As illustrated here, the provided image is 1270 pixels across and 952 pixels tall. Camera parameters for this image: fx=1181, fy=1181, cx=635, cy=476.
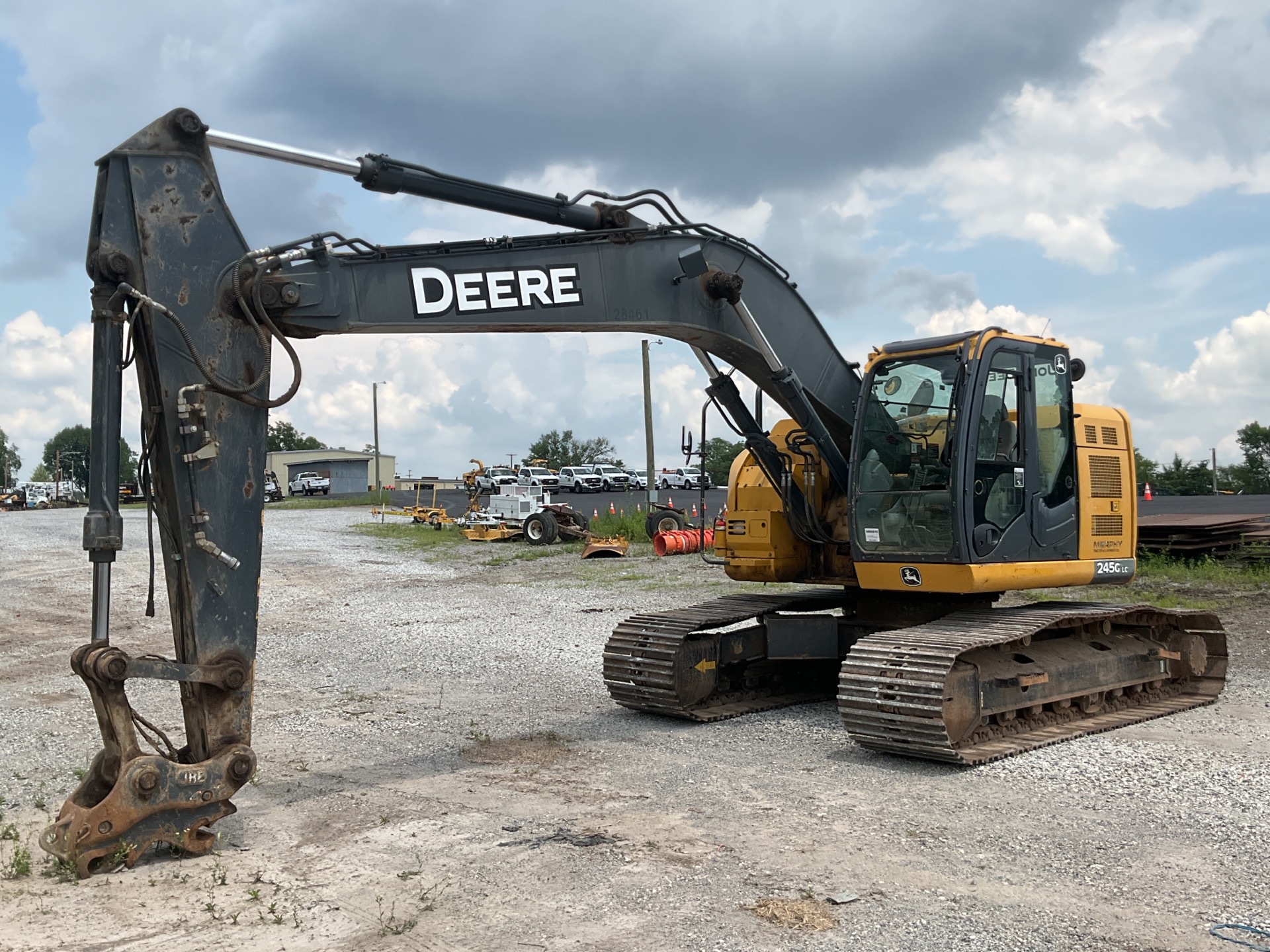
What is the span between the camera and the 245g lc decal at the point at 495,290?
712cm

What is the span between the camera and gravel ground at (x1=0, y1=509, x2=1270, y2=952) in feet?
16.3

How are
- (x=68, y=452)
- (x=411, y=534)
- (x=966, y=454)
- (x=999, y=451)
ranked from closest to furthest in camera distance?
(x=966, y=454) < (x=999, y=451) < (x=411, y=534) < (x=68, y=452)

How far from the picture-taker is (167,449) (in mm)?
6062

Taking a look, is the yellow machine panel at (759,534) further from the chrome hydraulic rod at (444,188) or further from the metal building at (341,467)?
the metal building at (341,467)

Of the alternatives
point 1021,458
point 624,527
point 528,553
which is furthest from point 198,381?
point 624,527

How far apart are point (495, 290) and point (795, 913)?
4.10 meters

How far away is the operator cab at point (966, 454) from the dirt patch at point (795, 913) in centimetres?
391

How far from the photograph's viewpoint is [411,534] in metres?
36.6

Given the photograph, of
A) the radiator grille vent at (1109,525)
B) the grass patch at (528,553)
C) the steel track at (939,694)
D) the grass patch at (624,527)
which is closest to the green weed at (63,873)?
the steel track at (939,694)

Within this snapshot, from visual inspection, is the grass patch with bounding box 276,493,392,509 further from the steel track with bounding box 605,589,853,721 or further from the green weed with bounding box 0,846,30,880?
the green weed with bounding box 0,846,30,880

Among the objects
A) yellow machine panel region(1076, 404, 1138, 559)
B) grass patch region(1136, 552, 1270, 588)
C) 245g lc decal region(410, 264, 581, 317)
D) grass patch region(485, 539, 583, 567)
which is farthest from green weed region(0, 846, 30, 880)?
grass patch region(485, 539, 583, 567)

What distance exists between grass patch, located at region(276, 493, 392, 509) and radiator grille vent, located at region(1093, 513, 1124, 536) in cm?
4669

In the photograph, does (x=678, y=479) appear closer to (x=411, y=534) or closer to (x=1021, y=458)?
(x=411, y=534)

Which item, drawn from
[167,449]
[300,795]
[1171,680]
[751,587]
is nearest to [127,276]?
[167,449]
